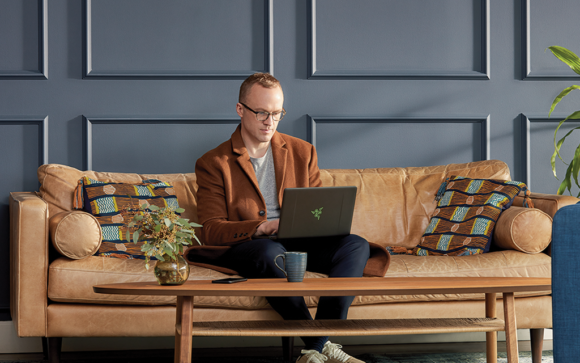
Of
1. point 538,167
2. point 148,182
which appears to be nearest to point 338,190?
point 148,182

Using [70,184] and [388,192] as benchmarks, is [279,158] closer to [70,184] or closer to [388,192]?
[388,192]

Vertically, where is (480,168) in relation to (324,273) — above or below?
above

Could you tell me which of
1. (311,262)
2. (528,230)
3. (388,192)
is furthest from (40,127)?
(528,230)

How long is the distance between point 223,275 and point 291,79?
4.33 feet

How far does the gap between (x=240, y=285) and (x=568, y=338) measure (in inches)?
28.8

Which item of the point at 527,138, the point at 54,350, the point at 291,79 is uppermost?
the point at 291,79

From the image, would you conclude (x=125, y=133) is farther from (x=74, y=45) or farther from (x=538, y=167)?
(x=538, y=167)

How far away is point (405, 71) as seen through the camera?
2.91 m

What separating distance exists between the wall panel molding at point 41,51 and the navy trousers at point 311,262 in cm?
152

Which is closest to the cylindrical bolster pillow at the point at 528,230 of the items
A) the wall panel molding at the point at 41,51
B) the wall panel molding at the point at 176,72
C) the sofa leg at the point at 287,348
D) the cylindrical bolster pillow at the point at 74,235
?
the sofa leg at the point at 287,348

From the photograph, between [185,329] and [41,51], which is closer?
[185,329]

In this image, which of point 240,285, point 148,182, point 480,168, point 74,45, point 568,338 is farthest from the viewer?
point 74,45

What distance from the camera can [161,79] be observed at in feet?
9.21

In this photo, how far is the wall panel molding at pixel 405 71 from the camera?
9.39ft
